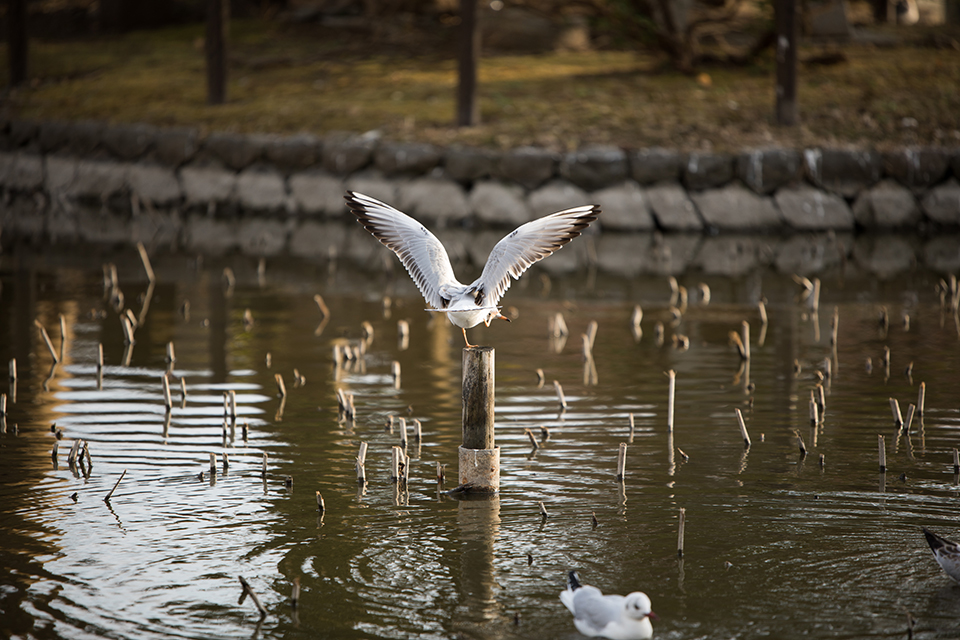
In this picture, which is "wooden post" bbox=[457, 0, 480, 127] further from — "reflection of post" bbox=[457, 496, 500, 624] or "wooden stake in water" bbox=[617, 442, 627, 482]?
"reflection of post" bbox=[457, 496, 500, 624]

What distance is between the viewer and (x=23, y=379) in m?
8.66

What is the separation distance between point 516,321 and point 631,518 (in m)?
5.61

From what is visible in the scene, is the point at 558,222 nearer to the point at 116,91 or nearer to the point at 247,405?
the point at 247,405

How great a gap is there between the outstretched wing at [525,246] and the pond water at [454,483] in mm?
1200

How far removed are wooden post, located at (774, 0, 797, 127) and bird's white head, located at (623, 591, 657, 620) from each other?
48.8ft

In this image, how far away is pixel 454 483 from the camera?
640 cm

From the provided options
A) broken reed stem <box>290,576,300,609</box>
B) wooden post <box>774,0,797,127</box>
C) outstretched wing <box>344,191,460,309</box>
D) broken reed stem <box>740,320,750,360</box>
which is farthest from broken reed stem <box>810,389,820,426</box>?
wooden post <box>774,0,797,127</box>

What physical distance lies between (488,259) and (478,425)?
928 millimetres

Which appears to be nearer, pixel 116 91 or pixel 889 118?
pixel 889 118

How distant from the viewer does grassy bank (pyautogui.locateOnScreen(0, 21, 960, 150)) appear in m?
17.9

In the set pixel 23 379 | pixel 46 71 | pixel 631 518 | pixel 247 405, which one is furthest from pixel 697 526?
pixel 46 71

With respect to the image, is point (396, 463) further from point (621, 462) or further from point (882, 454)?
point (882, 454)

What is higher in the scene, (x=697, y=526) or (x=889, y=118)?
(x=889, y=118)

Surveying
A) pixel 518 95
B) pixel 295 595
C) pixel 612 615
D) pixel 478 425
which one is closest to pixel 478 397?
pixel 478 425
